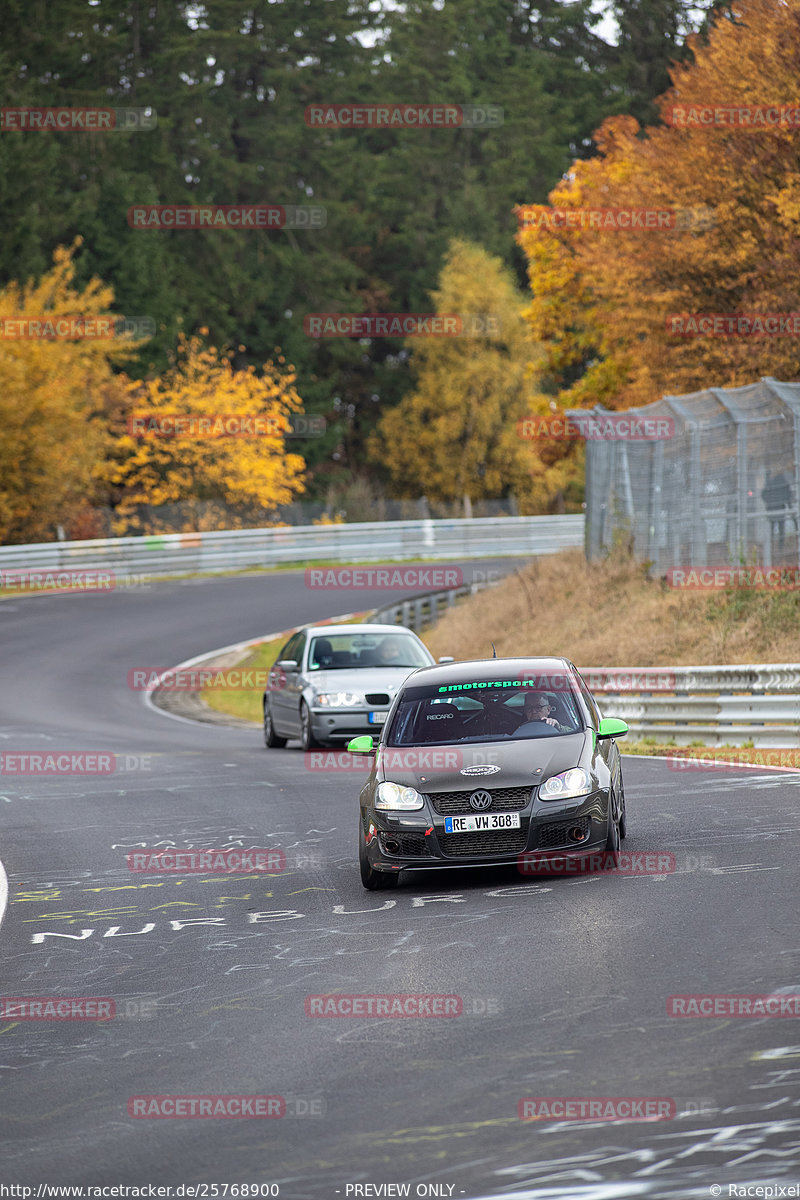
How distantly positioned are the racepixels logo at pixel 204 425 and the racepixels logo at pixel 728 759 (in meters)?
44.8

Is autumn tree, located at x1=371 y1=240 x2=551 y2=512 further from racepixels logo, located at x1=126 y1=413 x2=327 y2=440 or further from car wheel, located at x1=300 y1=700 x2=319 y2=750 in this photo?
car wheel, located at x1=300 y1=700 x2=319 y2=750

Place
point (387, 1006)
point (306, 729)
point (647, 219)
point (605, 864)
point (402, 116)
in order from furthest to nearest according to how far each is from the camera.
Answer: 1. point (402, 116)
2. point (647, 219)
3. point (306, 729)
4. point (605, 864)
5. point (387, 1006)

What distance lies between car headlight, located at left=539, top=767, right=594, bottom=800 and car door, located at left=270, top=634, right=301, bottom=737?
10.9 metres

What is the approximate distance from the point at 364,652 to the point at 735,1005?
14960 mm

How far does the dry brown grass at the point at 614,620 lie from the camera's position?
24031 mm

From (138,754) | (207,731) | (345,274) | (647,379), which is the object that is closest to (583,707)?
(138,754)

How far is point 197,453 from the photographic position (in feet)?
204

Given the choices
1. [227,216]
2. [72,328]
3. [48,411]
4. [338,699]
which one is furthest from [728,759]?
[227,216]

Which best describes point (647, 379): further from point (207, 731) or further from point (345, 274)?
point (345, 274)

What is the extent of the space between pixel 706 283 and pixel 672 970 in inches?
980

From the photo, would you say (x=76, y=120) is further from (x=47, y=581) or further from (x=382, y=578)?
(x=382, y=578)

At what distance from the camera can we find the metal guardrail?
152 feet

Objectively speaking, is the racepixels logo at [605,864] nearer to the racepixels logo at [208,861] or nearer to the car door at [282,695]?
the racepixels logo at [208,861]

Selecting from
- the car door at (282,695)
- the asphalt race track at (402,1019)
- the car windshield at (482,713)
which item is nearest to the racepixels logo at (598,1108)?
the asphalt race track at (402,1019)
